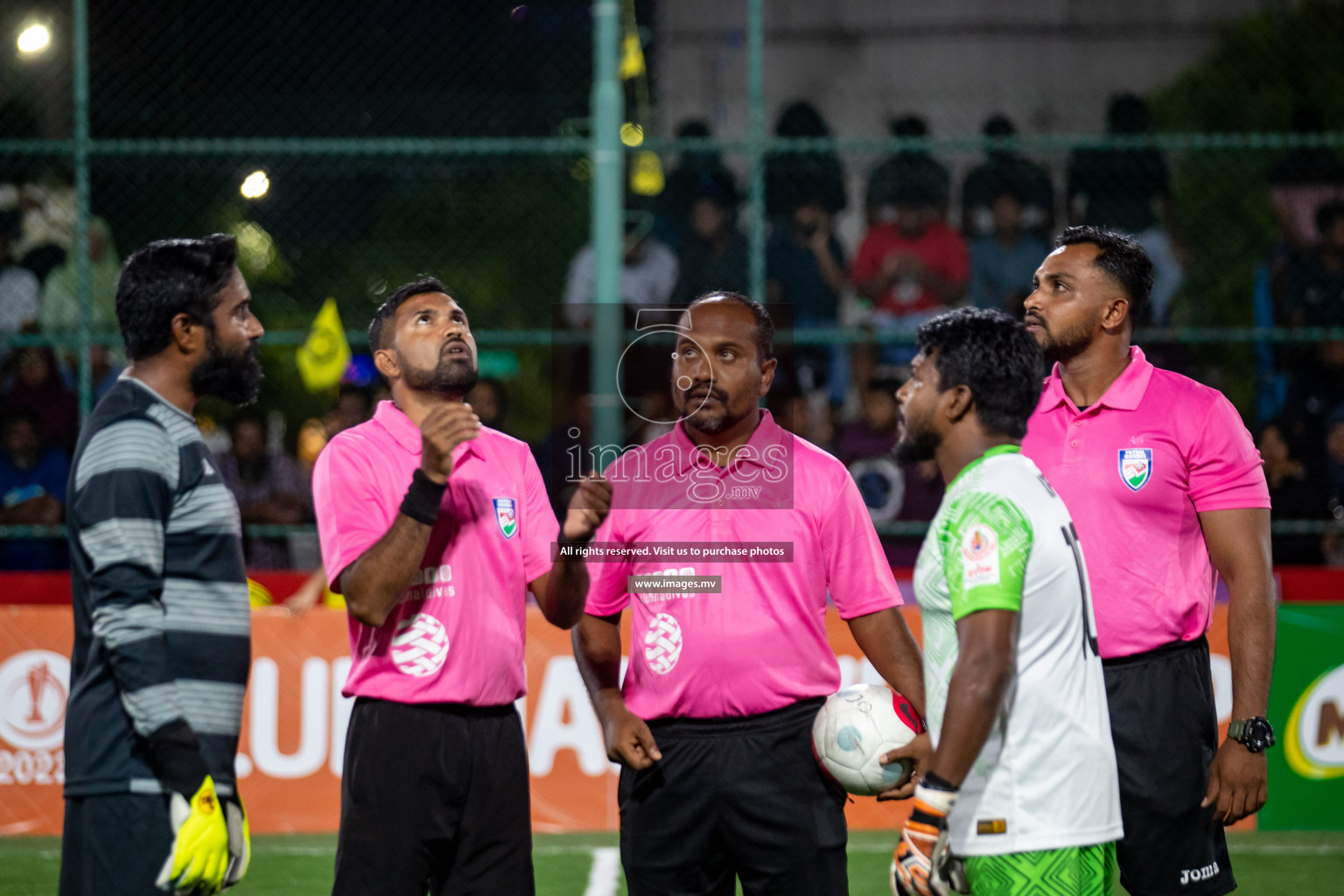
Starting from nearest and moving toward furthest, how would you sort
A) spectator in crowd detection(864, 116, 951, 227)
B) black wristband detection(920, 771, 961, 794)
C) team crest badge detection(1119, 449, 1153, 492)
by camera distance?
black wristband detection(920, 771, 961, 794) → team crest badge detection(1119, 449, 1153, 492) → spectator in crowd detection(864, 116, 951, 227)

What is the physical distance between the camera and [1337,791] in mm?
7219

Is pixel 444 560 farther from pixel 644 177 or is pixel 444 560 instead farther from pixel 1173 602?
pixel 644 177

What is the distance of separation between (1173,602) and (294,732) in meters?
4.90

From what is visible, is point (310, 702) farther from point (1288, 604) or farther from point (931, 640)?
point (1288, 604)

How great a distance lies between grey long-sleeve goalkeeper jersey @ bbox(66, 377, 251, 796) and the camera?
3.12 meters

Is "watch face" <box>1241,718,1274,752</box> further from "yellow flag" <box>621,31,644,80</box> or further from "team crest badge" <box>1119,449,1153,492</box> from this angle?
"yellow flag" <box>621,31,644,80</box>

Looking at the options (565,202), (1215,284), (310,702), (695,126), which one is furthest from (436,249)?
(310,702)

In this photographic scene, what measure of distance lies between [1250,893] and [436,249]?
1598cm

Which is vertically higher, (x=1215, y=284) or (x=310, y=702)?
(x=1215, y=284)

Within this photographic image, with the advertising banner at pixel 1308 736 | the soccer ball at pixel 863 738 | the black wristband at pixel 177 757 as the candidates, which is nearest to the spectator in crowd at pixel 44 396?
the black wristband at pixel 177 757

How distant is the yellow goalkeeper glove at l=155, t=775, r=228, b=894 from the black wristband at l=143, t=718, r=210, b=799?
0.9 inches

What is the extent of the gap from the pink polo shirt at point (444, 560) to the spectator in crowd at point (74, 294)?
6292 millimetres

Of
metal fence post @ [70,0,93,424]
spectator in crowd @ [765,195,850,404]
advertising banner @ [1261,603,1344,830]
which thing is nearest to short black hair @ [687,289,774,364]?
advertising banner @ [1261,603,1344,830]

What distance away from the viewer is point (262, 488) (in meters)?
9.74
